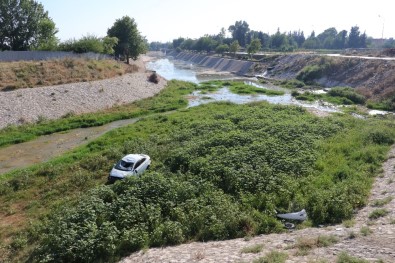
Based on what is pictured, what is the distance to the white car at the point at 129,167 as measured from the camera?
19.4 m

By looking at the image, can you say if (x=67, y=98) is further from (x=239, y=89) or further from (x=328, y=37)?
(x=328, y=37)

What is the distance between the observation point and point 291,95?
5688cm

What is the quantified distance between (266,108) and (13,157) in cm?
2468

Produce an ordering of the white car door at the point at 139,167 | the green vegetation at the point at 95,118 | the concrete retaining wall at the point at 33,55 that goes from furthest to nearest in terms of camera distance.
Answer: the concrete retaining wall at the point at 33,55, the green vegetation at the point at 95,118, the white car door at the point at 139,167

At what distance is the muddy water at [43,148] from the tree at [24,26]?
3062 centimetres

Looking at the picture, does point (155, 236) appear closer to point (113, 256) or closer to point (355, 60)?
point (113, 256)

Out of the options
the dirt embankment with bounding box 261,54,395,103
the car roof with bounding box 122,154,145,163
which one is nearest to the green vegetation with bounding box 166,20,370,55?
the dirt embankment with bounding box 261,54,395,103

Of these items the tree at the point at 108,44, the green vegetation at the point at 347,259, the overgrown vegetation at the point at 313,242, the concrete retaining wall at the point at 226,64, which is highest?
the tree at the point at 108,44

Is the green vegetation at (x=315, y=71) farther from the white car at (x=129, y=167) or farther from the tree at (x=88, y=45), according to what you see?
the white car at (x=129, y=167)

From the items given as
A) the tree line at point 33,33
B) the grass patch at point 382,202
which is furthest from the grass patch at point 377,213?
the tree line at point 33,33

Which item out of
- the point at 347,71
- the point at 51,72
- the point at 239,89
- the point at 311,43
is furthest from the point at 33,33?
the point at 311,43

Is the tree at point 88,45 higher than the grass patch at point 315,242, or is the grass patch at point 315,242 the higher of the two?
the tree at point 88,45

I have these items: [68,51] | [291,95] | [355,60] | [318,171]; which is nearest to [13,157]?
[318,171]

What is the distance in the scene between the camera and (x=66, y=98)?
136 feet
